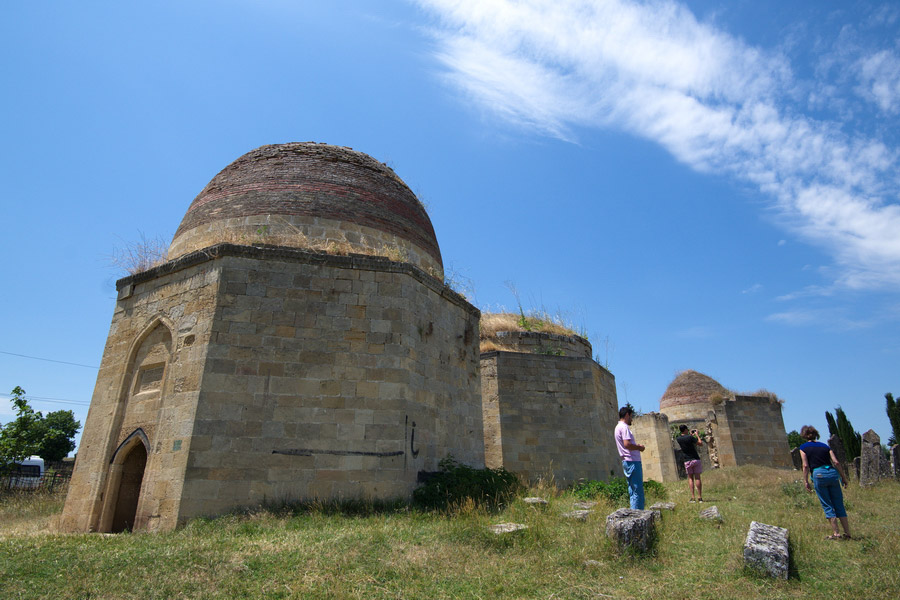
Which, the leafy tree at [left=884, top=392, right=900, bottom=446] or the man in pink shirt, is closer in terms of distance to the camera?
the man in pink shirt

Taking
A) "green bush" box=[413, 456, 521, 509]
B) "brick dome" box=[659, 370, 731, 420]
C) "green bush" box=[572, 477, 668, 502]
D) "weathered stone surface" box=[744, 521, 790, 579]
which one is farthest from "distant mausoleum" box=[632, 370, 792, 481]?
"weathered stone surface" box=[744, 521, 790, 579]

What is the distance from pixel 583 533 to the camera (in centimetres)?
599

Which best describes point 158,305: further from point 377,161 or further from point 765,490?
point 765,490

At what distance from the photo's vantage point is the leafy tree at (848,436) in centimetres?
2384

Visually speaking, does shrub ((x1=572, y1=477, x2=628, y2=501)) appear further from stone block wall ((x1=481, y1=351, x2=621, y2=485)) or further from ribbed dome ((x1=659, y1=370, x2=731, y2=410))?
ribbed dome ((x1=659, y1=370, x2=731, y2=410))

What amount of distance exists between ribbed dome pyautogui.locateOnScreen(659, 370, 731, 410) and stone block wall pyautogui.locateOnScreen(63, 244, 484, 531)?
17468 mm

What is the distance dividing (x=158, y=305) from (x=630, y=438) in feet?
24.7

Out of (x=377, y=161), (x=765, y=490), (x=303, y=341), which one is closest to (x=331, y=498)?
(x=303, y=341)

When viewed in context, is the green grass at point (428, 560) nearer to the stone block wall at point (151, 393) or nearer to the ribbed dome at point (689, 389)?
the stone block wall at point (151, 393)

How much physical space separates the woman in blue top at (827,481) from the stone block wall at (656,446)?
1111cm

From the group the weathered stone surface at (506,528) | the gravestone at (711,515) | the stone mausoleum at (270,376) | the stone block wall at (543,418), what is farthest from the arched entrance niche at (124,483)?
the gravestone at (711,515)

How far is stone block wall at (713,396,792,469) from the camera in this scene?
17875 millimetres

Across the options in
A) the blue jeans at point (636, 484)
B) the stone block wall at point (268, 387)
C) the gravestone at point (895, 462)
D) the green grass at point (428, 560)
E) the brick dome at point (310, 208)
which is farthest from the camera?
the gravestone at point (895, 462)

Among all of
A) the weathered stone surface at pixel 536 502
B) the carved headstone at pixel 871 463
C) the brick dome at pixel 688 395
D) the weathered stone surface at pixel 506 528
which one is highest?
the brick dome at pixel 688 395
